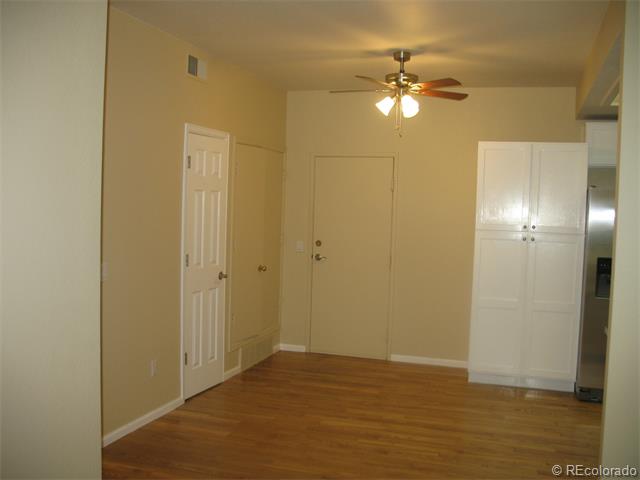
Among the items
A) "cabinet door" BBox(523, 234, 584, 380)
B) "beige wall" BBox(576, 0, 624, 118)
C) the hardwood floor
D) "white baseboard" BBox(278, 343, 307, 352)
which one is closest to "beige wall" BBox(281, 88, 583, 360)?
"beige wall" BBox(576, 0, 624, 118)

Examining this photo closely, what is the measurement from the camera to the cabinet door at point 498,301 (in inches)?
203

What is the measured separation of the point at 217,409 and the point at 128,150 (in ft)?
6.68

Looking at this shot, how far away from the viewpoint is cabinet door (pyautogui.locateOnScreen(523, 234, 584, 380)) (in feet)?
16.6

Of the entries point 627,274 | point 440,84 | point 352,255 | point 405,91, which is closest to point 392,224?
point 352,255

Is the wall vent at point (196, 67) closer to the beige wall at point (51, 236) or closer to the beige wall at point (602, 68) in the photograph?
the beige wall at point (602, 68)

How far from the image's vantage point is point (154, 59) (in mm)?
4016

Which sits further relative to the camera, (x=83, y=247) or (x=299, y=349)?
(x=299, y=349)

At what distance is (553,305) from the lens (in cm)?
508

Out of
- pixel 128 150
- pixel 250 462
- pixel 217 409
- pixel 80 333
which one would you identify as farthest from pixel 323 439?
pixel 80 333

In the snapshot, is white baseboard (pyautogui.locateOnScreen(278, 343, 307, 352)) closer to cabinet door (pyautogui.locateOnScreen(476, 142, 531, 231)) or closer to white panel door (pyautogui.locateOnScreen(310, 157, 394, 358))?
white panel door (pyautogui.locateOnScreen(310, 157, 394, 358))

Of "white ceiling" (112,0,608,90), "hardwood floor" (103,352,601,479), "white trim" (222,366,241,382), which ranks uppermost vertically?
"white ceiling" (112,0,608,90)

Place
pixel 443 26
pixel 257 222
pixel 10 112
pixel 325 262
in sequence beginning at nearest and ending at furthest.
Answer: pixel 10 112
pixel 443 26
pixel 257 222
pixel 325 262

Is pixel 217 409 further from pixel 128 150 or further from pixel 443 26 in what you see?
pixel 443 26

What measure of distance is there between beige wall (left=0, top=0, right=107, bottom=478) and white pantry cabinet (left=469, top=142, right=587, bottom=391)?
4.26m
